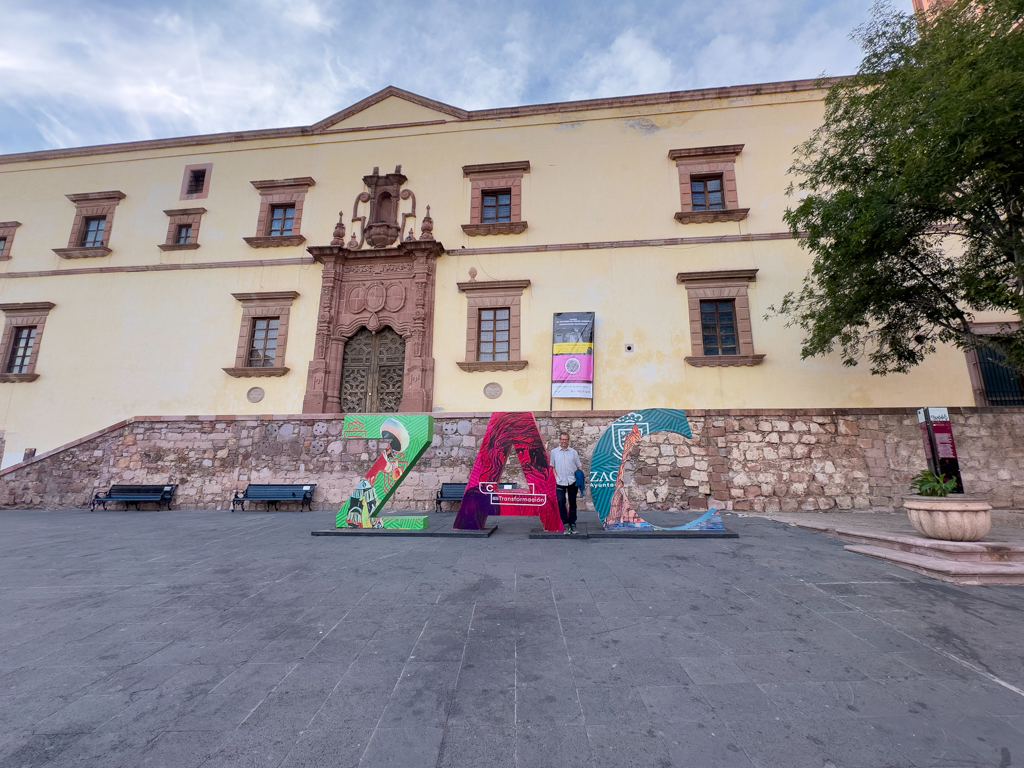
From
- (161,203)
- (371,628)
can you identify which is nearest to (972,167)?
(371,628)

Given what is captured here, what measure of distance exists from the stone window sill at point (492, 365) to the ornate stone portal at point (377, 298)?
1.05 m

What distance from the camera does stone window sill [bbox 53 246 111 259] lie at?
1390cm

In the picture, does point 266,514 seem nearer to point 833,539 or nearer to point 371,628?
point 371,628

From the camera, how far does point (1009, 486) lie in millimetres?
9422

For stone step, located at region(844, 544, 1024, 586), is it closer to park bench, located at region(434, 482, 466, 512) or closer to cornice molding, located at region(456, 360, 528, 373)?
park bench, located at region(434, 482, 466, 512)

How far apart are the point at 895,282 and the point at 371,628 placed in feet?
35.7

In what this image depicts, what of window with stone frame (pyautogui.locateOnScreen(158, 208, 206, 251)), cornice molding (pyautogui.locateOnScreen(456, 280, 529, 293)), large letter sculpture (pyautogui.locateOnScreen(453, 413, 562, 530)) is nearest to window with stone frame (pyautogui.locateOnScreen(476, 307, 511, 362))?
cornice molding (pyautogui.locateOnScreen(456, 280, 529, 293))

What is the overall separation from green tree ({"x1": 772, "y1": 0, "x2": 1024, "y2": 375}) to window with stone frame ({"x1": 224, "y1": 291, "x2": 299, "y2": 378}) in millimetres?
13252

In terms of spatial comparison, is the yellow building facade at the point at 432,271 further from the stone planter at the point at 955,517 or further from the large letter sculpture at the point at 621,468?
the stone planter at the point at 955,517

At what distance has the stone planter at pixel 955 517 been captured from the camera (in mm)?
5488

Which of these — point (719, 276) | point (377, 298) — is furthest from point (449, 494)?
point (719, 276)

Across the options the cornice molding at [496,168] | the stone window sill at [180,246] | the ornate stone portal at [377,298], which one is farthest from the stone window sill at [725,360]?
the stone window sill at [180,246]

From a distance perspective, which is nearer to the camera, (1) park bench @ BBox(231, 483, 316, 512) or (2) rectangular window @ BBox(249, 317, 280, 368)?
(1) park bench @ BBox(231, 483, 316, 512)

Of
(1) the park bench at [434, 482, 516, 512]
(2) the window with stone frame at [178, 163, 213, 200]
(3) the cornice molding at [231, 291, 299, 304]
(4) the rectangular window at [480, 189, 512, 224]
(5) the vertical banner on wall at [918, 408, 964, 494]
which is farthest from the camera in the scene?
(2) the window with stone frame at [178, 163, 213, 200]
